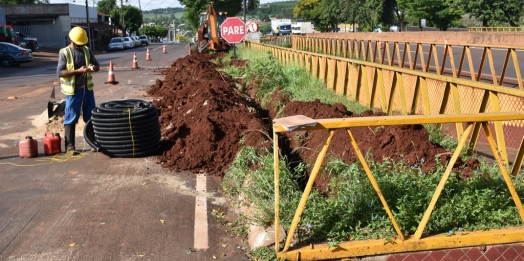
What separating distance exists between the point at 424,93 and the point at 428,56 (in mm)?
9129

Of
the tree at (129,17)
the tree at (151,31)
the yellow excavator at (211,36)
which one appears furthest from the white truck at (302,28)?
the yellow excavator at (211,36)

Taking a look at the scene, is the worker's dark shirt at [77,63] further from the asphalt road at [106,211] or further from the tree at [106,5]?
the tree at [106,5]

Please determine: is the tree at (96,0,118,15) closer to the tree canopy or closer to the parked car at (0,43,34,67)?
the tree canopy

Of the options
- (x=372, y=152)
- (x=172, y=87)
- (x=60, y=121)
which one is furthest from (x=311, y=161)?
(x=172, y=87)

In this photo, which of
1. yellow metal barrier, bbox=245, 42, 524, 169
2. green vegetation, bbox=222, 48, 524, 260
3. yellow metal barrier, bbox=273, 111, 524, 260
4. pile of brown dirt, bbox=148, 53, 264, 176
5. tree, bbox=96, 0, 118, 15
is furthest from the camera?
tree, bbox=96, 0, 118, 15

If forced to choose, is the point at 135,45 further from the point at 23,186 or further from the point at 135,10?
the point at 23,186

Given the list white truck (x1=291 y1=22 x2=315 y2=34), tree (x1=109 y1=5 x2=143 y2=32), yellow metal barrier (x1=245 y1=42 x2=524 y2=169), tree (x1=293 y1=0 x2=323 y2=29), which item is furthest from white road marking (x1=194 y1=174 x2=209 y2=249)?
tree (x1=293 y1=0 x2=323 y2=29)

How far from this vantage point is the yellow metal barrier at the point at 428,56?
12.8 meters

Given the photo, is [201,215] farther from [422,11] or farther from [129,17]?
[129,17]

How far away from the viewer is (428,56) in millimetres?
17391

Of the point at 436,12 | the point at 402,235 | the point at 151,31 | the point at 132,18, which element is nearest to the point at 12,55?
the point at 402,235

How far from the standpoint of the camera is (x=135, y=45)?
67562mm

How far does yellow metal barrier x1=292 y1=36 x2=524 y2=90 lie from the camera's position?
12.8m

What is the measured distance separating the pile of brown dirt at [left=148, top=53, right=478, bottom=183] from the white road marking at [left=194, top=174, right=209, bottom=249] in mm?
381
